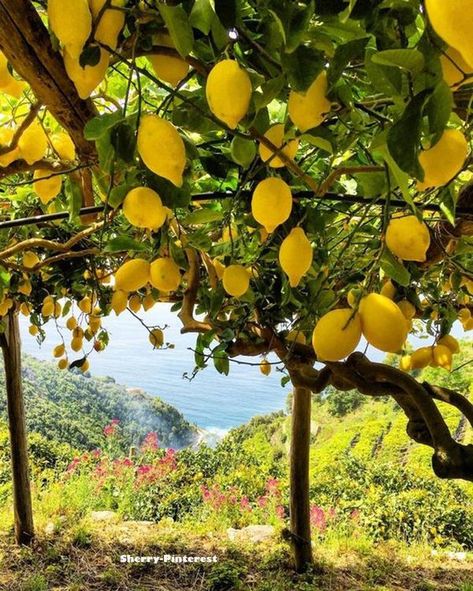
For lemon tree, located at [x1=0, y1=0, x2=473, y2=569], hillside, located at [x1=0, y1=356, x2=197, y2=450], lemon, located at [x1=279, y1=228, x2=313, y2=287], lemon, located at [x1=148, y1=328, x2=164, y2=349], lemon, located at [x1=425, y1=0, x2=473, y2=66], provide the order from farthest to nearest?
1. hillside, located at [x1=0, y1=356, x2=197, y2=450]
2. lemon, located at [x1=148, y1=328, x2=164, y2=349]
3. lemon, located at [x1=279, y1=228, x2=313, y2=287]
4. lemon tree, located at [x1=0, y1=0, x2=473, y2=569]
5. lemon, located at [x1=425, y1=0, x2=473, y2=66]

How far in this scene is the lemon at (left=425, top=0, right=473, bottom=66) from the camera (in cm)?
22

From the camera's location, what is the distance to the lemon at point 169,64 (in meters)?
0.40

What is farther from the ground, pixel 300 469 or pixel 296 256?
pixel 296 256

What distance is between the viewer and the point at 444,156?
34 centimetres

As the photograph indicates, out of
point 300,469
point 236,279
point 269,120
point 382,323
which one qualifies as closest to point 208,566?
point 300,469

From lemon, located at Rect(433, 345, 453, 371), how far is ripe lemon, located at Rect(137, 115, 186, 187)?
1.04 m

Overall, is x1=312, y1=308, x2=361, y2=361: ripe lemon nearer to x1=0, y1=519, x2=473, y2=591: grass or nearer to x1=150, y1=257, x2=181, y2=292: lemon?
x1=150, y1=257, x2=181, y2=292: lemon

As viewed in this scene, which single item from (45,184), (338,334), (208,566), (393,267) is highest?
(45,184)

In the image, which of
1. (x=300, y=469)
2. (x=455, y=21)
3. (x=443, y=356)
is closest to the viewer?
(x=455, y=21)

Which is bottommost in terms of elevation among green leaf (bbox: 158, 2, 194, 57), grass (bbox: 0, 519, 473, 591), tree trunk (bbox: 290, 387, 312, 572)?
grass (bbox: 0, 519, 473, 591)

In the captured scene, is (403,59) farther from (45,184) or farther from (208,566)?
(208,566)

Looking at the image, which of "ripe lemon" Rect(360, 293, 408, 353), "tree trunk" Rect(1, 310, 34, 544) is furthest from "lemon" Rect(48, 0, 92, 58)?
"tree trunk" Rect(1, 310, 34, 544)

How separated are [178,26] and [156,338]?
5.56ft

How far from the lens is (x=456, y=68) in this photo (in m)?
0.31
